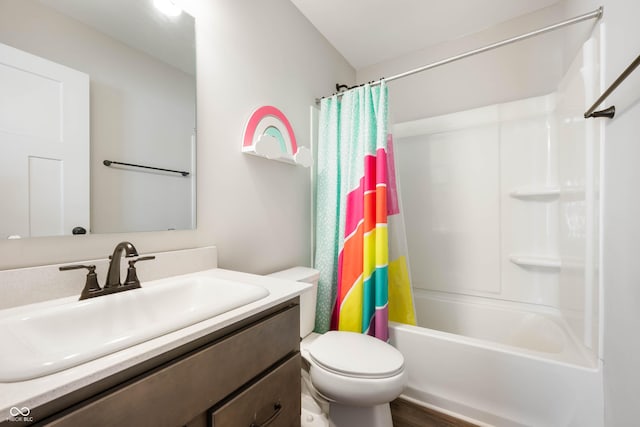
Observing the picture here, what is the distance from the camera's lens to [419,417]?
143 cm

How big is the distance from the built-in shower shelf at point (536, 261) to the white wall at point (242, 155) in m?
1.50

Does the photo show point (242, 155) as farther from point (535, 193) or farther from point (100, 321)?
point (535, 193)

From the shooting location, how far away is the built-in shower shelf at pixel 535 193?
1770 mm

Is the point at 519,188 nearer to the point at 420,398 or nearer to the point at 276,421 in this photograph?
the point at 420,398

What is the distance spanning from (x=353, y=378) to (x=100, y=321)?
908mm

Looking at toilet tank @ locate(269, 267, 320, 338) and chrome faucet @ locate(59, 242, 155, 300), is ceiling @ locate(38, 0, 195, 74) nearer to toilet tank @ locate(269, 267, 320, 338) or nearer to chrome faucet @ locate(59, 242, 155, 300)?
chrome faucet @ locate(59, 242, 155, 300)

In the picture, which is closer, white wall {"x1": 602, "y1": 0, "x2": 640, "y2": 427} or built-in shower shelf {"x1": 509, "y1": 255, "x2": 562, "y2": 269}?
white wall {"x1": 602, "y1": 0, "x2": 640, "y2": 427}

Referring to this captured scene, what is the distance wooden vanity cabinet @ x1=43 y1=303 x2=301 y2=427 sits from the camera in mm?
476

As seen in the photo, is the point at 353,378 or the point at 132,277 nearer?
the point at 132,277

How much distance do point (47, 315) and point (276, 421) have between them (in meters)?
0.68

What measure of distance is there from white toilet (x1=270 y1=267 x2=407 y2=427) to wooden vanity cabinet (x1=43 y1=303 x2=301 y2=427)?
254 mm

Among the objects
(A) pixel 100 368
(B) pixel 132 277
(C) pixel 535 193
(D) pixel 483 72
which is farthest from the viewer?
(D) pixel 483 72

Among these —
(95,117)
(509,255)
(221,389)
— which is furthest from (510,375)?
(95,117)

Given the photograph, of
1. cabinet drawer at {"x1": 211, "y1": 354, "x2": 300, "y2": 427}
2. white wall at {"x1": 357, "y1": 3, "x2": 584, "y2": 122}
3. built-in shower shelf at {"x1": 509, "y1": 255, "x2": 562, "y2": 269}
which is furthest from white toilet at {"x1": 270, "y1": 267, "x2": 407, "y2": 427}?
white wall at {"x1": 357, "y1": 3, "x2": 584, "y2": 122}
